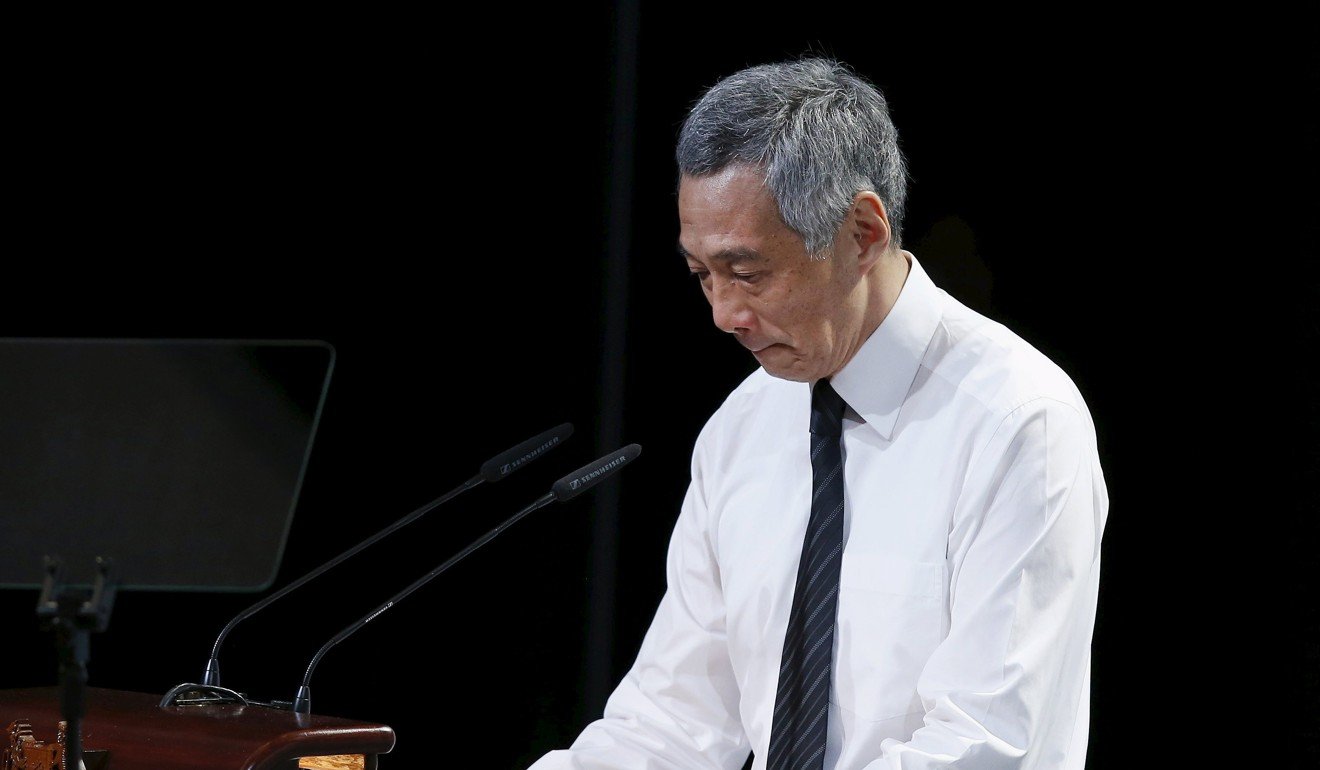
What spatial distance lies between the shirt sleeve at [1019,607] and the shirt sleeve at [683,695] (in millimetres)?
315

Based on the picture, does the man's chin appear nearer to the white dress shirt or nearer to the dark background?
the white dress shirt

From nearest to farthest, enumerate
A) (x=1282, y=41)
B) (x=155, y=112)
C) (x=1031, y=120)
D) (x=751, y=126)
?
(x=751, y=126)
(x=1282, y=41)
(x=1031, y=120)
(x=155, y=112)

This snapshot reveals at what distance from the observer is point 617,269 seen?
10.5ft

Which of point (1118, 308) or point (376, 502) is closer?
point (1118, 308)

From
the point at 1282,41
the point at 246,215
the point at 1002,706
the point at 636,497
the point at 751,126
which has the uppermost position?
the point at 1282,41

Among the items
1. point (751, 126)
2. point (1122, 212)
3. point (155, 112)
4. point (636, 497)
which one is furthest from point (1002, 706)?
point (155, 112)

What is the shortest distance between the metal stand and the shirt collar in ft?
2.85

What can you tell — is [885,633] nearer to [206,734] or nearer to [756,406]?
[756,406]

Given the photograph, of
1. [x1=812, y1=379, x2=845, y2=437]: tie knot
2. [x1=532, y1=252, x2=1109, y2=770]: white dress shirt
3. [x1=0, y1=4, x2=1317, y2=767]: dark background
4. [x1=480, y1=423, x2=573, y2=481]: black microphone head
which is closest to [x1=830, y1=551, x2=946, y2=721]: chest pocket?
[x1=532, y1=252, x2=1109, y2=770]: white dress shirt

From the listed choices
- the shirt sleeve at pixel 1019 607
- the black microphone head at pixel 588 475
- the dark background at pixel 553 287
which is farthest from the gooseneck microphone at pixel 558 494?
the dark background at pixel 553 287

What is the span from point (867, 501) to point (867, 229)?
1.04 feet

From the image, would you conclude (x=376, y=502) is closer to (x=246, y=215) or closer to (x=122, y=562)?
(x=246, y=215)

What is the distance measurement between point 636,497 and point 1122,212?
134 centimetres

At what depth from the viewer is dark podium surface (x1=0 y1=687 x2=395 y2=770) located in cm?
157
